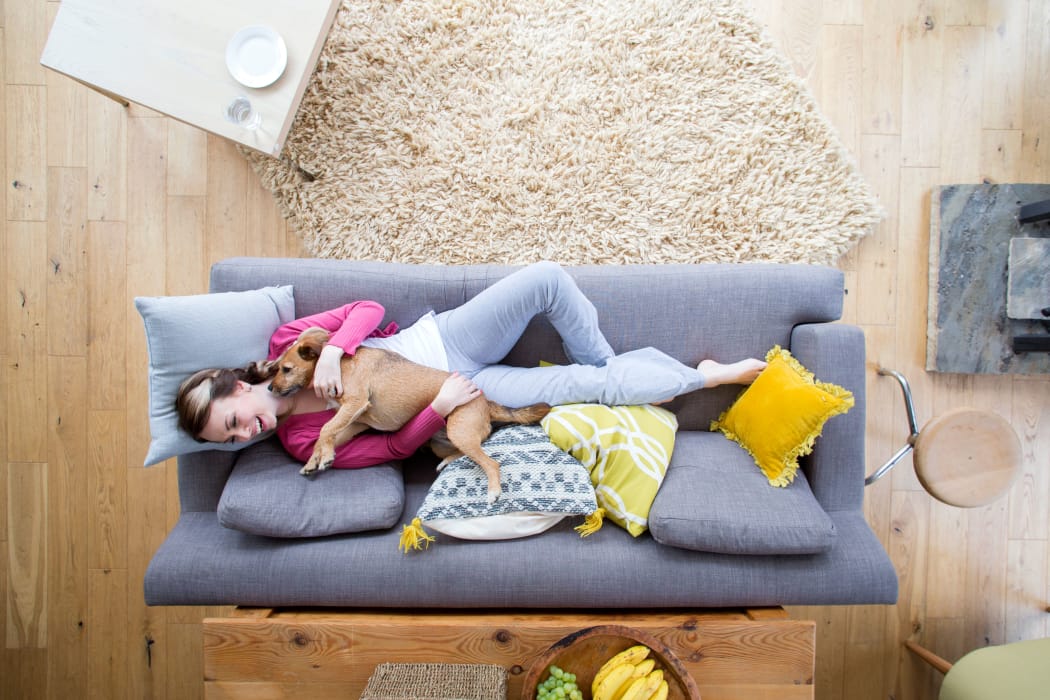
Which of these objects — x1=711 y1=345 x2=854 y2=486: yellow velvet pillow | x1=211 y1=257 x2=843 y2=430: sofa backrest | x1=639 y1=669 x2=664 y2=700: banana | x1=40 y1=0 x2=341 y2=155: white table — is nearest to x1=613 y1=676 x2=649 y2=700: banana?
x1=639 y1=669 x2=664 y2=700: banana

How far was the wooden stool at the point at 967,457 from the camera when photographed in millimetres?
1913

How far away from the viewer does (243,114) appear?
1744 millimetres

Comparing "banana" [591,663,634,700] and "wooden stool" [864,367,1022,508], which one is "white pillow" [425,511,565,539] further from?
"wooden stool" [864,367,1022,508]

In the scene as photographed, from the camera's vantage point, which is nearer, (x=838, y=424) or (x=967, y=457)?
(x=838, y=424)

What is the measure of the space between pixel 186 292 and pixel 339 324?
92 centimetres

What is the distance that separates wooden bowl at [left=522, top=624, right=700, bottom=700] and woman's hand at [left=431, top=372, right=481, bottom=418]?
0.71m

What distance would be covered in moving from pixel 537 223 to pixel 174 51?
4.11ft

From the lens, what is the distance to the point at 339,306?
188 centimetres

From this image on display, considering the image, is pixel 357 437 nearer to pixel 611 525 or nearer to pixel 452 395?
pixel 452 395

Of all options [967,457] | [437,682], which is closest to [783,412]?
[967,457]

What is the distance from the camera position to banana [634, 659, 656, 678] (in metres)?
1.50

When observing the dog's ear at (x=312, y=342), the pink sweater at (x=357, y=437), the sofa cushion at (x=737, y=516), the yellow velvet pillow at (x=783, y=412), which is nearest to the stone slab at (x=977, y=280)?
the yellow velvet pillow at (x=783, y=412)

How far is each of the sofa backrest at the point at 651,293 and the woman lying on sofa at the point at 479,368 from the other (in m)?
0.06

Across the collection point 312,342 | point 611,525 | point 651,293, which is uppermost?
point 651,293
